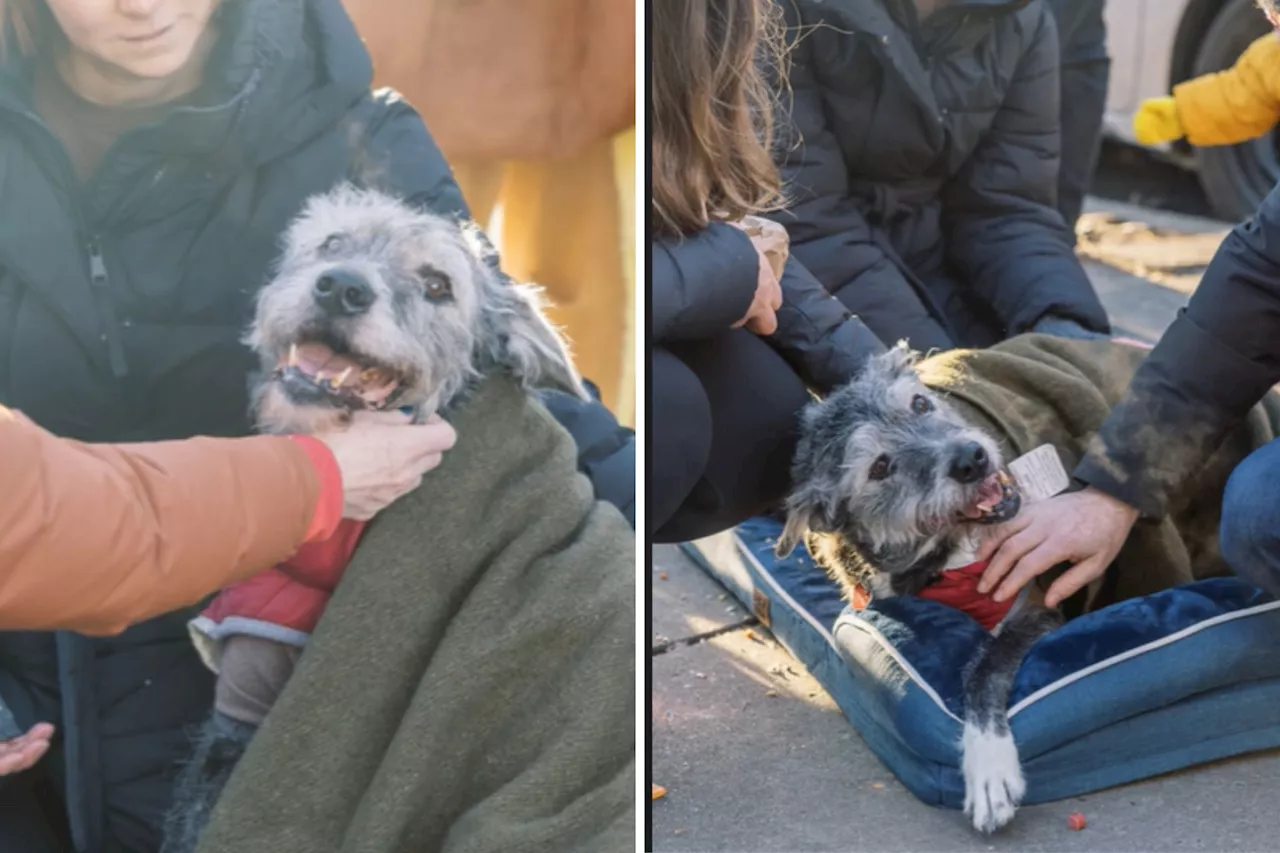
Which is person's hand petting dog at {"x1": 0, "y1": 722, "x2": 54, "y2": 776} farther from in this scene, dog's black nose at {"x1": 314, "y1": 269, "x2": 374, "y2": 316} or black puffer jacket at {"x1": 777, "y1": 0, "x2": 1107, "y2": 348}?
black puffer jacket at {"x1": 777, "y1": 0, "x2": 1107, "y2": 348}

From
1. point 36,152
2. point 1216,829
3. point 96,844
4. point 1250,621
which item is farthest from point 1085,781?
point 36,152

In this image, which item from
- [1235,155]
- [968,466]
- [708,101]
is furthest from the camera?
[1235,155]

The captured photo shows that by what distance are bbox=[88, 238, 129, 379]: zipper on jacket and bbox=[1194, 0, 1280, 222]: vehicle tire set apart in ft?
7.25

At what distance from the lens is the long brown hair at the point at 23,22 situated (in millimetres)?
2215

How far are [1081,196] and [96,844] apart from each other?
234 cm

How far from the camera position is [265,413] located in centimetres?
238

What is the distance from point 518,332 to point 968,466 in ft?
3.00

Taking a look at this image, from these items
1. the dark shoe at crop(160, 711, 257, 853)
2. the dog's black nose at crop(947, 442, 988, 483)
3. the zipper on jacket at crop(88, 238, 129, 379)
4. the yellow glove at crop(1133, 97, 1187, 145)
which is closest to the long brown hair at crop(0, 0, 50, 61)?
the zipper on jacket at crop(88, 238, 129, 379)

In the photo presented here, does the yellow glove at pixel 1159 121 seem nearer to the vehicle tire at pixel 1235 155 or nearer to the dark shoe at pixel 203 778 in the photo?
the vehicle tire at pixel 1235 155

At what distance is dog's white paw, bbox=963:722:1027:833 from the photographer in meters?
2.64

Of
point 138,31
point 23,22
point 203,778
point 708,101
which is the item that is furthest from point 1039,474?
point 23,22

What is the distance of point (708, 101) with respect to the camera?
8.52 ft

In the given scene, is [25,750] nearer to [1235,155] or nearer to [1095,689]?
[1095,689]

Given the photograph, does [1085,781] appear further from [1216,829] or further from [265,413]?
[265,413]
